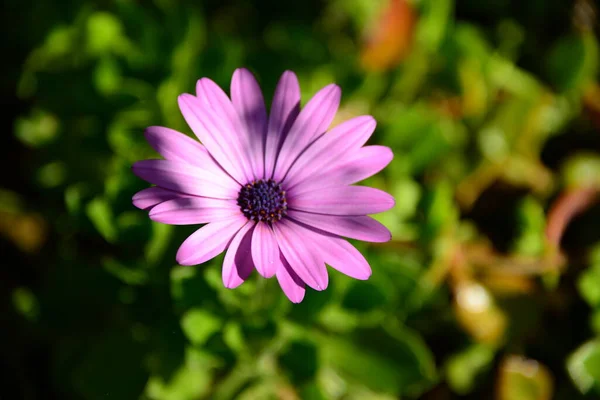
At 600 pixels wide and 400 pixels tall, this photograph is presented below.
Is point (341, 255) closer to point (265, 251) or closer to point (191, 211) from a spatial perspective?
point (265, 251)

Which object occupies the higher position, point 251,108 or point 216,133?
point 251,108

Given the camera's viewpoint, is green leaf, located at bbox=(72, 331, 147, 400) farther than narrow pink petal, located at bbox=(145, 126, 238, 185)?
Yes

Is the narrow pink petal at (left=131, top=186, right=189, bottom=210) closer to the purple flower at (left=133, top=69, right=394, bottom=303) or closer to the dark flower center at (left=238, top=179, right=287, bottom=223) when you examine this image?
the purple flower at (left=133, top=69, right=394, bottom=303)

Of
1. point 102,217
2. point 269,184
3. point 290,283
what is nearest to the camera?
point 290,283

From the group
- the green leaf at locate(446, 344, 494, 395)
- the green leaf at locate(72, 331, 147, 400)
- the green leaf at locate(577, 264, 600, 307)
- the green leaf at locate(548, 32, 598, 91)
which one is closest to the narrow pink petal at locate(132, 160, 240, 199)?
the green leaf at locate(72, 331, 147, 400)

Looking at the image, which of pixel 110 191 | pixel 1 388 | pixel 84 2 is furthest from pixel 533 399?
pixel 84 2

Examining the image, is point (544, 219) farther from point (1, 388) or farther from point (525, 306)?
point (1, 388)

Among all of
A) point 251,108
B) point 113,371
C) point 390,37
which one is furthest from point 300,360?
point 390,37

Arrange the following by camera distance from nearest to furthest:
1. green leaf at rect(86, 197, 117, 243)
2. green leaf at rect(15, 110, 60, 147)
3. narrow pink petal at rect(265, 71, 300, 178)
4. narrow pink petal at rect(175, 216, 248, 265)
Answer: narrow pink petal at rect(175, 216, 248, 265) → narrow pink petal at rect(265, 71, 300, 178) → green leaf at rect(86, 197, 117, 243) → green leaf at rect(15, 110, 60, 147)
